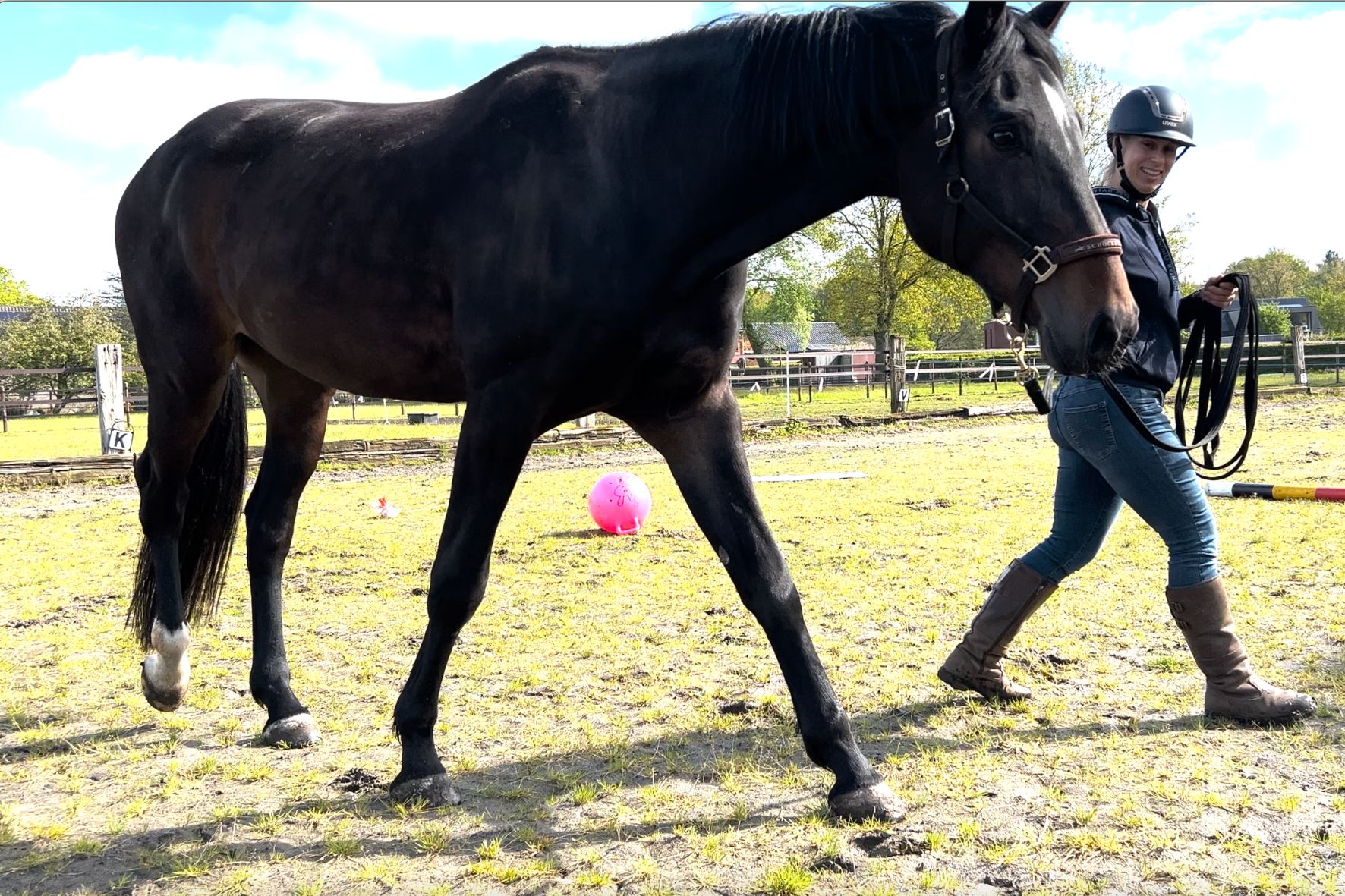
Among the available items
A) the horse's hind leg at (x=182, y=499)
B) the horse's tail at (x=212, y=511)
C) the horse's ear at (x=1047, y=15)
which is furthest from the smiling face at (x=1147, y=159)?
the horse's tail at (x=212, y=511)

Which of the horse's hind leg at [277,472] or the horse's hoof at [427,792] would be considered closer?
the horse's hoof at [427,792]

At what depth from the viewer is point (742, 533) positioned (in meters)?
3.14

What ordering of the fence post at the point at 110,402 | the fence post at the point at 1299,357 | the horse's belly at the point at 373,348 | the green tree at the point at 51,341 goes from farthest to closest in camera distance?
1. the green tree at the point at 51,341
2. the fence post at the point at 1299,357
3. the fence post at the point at 110,402
4. the horse's belly at the point at 373,348

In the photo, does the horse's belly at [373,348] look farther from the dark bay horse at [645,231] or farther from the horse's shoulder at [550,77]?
the horse's shoulder at [550,77]

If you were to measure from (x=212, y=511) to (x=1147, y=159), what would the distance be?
3858 millimetres

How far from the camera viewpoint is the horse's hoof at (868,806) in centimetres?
279

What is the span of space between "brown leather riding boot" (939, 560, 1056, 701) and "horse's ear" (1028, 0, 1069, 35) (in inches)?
77.7

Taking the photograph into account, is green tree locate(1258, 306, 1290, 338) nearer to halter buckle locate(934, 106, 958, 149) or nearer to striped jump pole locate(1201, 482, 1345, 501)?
striped jump pole locate(1201, 482, 1345, 501)

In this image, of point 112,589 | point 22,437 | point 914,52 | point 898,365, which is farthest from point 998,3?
point 22,437

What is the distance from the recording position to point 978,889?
2385 mm

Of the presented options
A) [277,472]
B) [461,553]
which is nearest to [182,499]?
[277,472]

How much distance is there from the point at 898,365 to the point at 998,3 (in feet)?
65.5

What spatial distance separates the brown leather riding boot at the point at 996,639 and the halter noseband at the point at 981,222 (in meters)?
1.53

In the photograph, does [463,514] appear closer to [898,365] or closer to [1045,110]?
[1045,110]
